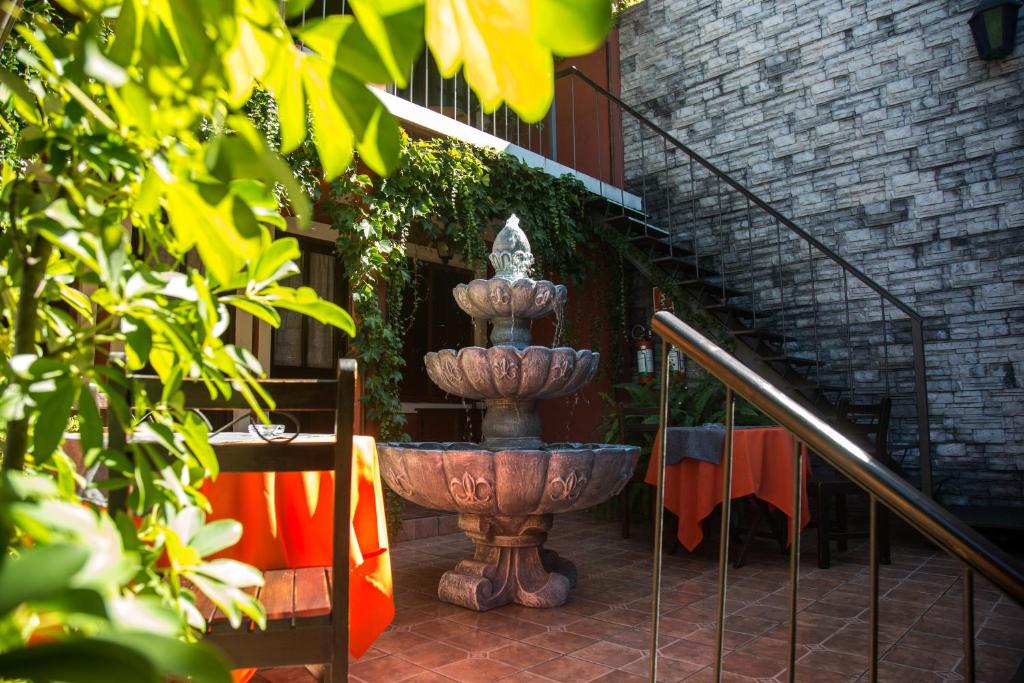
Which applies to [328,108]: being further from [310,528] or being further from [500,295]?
[500,295]

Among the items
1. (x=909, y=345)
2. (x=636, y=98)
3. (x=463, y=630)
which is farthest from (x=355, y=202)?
(x=909, y=345)

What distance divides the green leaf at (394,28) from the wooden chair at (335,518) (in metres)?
1.10

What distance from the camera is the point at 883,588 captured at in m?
3.70

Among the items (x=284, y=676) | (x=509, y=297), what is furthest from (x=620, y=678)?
(x=509, y=297)

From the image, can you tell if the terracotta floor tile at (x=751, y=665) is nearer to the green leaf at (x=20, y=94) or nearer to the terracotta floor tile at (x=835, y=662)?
the terracotta floor tile at (x=835, y=662)

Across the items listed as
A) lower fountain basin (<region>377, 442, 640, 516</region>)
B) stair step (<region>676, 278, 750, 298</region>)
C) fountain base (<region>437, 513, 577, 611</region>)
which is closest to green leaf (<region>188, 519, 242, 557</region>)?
lower fountain basin (<region>377, 442, 640, 516</region>)

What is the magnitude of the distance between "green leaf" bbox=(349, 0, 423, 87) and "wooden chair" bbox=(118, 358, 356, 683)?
110cm

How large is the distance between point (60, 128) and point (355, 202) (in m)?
4.90

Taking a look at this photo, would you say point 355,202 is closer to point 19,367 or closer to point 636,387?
point 636,387

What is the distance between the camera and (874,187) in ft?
19.9

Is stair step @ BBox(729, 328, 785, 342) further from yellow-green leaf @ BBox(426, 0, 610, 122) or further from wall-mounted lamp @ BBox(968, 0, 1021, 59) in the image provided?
Result: yellow-green leaf @ BBox(426, 0, 610, 122)

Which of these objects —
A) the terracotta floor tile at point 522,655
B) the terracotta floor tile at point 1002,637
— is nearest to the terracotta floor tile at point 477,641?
the terracotta floor tile at point 522,655

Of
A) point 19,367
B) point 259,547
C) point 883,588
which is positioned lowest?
point 883,588

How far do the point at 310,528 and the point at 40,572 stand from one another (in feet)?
6.60
